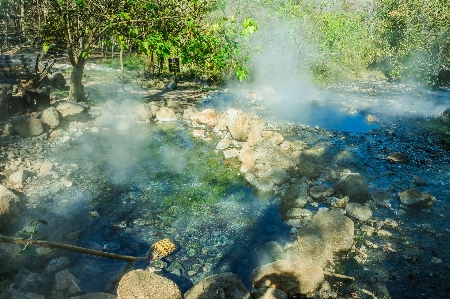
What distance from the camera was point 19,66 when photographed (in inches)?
454

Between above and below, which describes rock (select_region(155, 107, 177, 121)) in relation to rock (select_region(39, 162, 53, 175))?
above

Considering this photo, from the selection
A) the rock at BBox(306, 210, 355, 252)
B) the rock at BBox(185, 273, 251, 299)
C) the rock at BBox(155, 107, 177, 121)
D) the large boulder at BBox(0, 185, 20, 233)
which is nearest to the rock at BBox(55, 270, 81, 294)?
the rock at BBox(185, 273, 251, 299)

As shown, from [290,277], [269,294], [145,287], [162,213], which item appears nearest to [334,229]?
[290,277]

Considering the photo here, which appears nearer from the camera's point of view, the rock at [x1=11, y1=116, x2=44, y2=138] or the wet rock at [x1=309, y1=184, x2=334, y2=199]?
the wet rock at [x1=309, y1=184, x2=334, y2=199]

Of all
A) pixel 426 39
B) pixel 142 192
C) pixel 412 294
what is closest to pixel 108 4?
pixel 142 192

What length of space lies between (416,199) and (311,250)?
330 cm

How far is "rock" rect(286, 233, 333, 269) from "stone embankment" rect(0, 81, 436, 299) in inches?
0.6

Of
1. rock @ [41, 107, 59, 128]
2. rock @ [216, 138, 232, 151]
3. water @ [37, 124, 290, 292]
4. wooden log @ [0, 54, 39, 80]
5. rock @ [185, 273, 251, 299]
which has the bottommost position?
water @ [37, 124, 290, 292]

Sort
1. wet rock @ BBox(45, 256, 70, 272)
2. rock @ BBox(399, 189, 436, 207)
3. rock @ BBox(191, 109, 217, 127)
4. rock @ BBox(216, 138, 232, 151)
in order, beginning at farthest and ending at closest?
rock @ BBox(191, 109, 217, 127)
rock @ BBox(216, 138, 232, 151)
rock @ BBox(399, 189, 436, 207)
wet rock @ BBox(45, 256, 70, 272)

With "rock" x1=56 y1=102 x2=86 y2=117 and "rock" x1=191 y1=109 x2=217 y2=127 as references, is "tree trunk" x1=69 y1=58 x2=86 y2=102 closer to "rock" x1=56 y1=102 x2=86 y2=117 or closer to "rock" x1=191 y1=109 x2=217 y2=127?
"rock" x1=56 y1=102 x2=86 y2=117

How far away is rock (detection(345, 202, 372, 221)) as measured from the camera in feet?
20.9

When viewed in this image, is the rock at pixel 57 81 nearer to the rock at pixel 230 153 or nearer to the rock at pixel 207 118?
the rock at pixel 207 118

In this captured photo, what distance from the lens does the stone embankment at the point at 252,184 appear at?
13.8 feet

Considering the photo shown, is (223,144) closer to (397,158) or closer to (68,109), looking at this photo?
(397,158)
